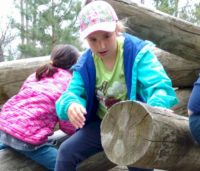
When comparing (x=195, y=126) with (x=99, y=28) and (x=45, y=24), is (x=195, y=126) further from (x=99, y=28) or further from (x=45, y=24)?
(x=45, y=24)

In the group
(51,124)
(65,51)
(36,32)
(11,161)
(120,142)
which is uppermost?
(120,142)

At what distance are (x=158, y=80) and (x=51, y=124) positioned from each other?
0.91 m

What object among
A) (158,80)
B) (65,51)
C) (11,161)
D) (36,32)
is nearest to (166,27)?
(65,51)

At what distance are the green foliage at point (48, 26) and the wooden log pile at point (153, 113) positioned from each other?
1028 cm

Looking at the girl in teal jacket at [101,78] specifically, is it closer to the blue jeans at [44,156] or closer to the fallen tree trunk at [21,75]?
the blue jeans at [44,156]

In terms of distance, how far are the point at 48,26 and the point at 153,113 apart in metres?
13.2

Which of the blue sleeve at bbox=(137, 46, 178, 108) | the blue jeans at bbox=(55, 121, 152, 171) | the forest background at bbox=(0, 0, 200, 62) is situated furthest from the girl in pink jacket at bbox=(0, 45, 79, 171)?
the forest background at bbox=(0, 0, 200, 62)

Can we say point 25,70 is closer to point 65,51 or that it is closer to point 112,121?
point 65,51

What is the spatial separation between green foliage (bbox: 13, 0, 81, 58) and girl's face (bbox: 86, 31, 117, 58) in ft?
38.8

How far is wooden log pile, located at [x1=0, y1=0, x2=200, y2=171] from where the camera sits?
68.8 inches

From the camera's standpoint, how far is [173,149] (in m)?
1.85

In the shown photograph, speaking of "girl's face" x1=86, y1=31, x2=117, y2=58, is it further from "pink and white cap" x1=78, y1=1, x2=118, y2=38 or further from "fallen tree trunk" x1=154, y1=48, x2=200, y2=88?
"fallen tree trunk" x1=154, y1=48, x2=200, y2=88

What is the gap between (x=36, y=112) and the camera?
286 centimetres

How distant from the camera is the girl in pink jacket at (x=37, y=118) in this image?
2805mm
